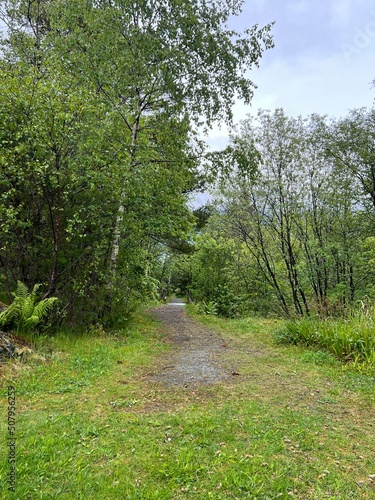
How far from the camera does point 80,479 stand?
6.90 feet

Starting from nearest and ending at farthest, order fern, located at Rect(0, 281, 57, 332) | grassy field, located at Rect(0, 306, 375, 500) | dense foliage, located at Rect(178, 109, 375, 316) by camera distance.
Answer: grassy field, located at Rect(0, 306, 375, 500)
fern, located at Rect(0, 281, 57, 332)
dense foliage, located at Rect(178, 109, 375, 316)

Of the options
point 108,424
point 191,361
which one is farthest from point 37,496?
point 191,361

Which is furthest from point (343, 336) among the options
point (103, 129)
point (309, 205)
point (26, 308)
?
point (309, 205)

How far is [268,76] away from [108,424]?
10.1 metres

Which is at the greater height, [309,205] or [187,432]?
[309,205]

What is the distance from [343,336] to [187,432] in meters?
3.57

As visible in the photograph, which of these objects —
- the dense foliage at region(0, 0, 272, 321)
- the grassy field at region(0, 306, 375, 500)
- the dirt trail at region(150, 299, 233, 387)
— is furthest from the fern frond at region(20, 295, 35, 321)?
the dirt trail at region(150, 299, 233, 387)

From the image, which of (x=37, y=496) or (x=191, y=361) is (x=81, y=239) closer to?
(x=191, y=361)

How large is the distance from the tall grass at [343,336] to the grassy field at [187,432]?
1.07 feet

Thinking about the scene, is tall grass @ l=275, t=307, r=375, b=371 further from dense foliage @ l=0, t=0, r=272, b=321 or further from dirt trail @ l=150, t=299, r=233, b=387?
dense foliage @ l=0, t=0, r=272, b=321

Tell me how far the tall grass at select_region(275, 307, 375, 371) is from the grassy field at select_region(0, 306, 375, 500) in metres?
0.33

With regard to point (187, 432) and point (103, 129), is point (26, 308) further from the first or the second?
point (103, 129)

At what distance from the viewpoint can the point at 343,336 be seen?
16.8 feet

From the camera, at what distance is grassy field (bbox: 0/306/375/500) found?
2.09m
